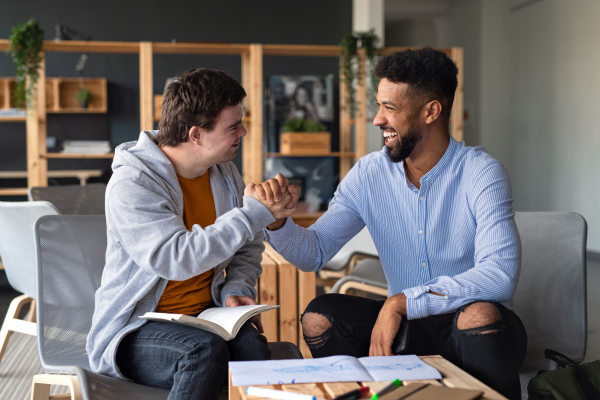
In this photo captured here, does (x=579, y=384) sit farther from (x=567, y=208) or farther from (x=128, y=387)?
(x=567, y=208)

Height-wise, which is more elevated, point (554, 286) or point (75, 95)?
point (75, 95)

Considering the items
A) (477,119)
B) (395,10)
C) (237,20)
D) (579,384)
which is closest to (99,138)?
(237,20)

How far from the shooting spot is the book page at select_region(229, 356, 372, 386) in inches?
44.2

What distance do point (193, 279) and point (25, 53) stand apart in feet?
12.1

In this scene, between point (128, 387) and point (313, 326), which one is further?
point (313, 326)

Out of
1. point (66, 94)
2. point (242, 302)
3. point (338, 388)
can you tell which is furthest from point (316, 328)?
point (66, 94)

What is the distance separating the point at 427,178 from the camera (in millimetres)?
1796

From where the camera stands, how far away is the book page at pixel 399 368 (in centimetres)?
116

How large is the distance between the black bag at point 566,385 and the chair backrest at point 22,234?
2098mm

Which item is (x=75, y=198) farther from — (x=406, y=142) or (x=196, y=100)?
(x=406, y=142)

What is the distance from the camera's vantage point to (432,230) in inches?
69.7

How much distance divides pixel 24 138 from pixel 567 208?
20.6 feet

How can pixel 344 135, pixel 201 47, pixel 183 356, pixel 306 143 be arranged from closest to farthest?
pixel 183 356
pixel 201 47
pixel 306 143
pixel 344 135

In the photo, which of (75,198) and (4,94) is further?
(4,94)
